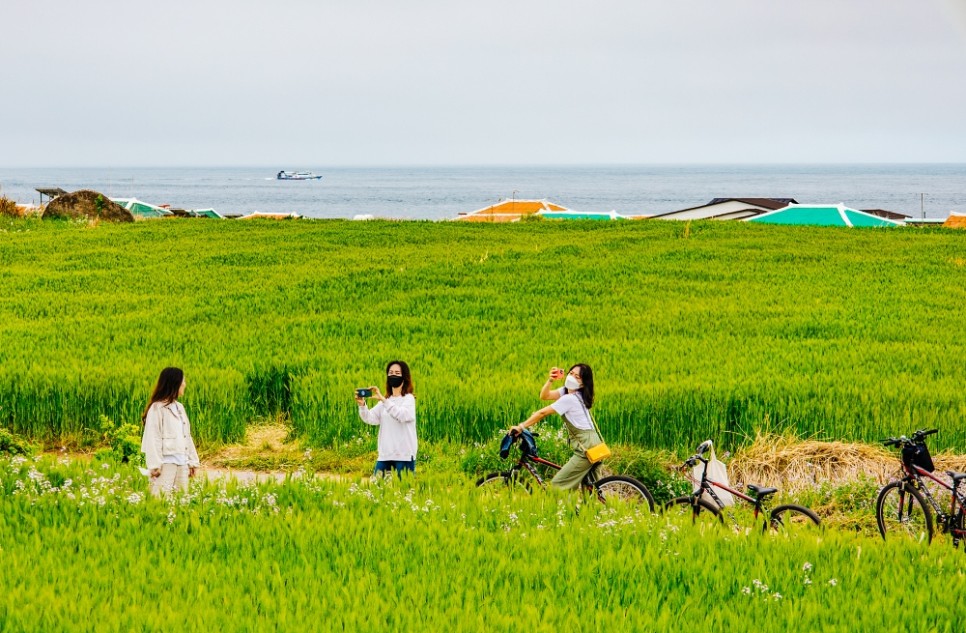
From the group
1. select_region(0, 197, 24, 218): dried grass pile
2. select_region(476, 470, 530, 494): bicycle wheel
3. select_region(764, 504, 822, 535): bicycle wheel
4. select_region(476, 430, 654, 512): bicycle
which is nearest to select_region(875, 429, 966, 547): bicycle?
select_region(764, 504, 822, 535): bicycle wheel

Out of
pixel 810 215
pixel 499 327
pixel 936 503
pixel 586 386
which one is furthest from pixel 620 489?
pixel 810 215

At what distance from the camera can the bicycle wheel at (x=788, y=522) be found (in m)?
8.13

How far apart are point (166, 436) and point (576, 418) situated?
361 centimetres

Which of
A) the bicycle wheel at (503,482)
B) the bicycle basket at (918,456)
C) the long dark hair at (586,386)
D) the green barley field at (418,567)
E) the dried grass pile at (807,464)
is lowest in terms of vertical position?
the dried grass pile at (807,464)

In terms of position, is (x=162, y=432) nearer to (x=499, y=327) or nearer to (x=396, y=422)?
(x=396, y=422)

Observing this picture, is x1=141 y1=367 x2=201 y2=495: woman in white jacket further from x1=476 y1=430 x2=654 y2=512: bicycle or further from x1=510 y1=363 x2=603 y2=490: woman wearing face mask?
x1=510 y1=363 x2=603 y2=490: woman wearing face mask

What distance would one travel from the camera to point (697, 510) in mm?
8922

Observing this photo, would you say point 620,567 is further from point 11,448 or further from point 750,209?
point 750,209

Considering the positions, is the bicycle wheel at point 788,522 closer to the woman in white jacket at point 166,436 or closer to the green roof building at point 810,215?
the woman in white jacket at point 166,436

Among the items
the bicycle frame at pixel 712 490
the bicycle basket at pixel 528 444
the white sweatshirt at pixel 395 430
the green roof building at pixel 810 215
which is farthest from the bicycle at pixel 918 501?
the green roof building at pixel 810 215

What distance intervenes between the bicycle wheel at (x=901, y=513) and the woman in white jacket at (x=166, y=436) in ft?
19.8

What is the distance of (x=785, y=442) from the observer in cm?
1157

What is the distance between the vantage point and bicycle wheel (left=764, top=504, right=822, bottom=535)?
8.13m

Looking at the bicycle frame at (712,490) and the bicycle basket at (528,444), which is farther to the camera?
the bicycle basket at (528,444)
